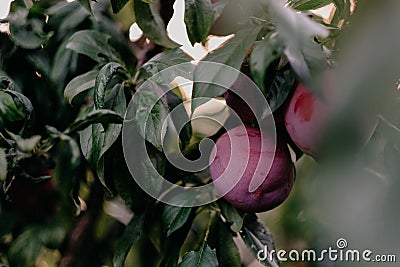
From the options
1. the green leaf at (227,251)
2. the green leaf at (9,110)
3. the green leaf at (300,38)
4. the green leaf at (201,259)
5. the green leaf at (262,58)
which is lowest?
the green leaf at (227,251)

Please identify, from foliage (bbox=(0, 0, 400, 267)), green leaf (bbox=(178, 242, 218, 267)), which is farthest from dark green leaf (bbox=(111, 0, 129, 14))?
green leaf (bbox=(178, 242, 218, 267))

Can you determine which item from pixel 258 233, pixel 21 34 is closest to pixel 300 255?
pixel 258 233

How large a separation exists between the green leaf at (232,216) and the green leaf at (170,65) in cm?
13

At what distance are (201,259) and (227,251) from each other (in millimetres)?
35

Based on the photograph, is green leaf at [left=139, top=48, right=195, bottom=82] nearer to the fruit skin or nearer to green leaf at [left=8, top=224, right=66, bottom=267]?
the fruit skin

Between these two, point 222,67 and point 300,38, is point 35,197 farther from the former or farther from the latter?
point 300,38

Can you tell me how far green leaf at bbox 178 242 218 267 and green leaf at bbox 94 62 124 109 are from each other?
0.54 ft

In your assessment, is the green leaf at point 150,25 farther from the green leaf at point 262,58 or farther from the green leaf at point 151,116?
the green leaf at point 262,58

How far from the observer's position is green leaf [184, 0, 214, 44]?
0.41 metres

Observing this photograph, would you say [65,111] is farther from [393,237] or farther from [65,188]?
[393,237]

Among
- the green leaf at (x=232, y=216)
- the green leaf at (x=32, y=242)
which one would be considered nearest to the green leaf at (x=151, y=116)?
the green leaf at (x=232, y=216)

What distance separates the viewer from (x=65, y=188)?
495mm

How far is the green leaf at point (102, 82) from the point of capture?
15.7 inches

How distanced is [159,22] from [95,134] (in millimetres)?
145
